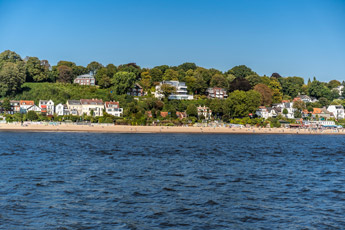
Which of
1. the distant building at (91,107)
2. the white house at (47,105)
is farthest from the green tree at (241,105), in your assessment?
the white house at (47,105)

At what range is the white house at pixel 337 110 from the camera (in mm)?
117119

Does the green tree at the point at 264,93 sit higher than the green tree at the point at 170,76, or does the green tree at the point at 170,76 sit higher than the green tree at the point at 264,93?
the green tree at the point at 170,76

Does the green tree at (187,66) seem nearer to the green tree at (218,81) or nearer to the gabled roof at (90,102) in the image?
the green tree at (218,81)

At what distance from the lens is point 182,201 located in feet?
59.5

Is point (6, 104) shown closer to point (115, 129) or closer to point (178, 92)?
point (115, 129)

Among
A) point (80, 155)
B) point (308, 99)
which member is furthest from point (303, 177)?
point (308, 99)

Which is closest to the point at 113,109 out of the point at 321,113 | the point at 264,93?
the point at 264,93

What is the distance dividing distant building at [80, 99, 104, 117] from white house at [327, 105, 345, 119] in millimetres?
74733

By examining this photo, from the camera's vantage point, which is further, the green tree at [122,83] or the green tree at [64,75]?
the green tree at [64,75]

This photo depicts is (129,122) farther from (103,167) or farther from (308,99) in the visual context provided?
(308,99)

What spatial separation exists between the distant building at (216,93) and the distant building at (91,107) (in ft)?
120

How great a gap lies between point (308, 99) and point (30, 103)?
306 feet

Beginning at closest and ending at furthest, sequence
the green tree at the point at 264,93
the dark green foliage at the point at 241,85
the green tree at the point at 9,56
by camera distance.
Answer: the dark green foliage at the point at 241,85 < the green tree at the point at 264,93 < the green tree at the point at 9,56

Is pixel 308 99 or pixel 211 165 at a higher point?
pixel 308 99
